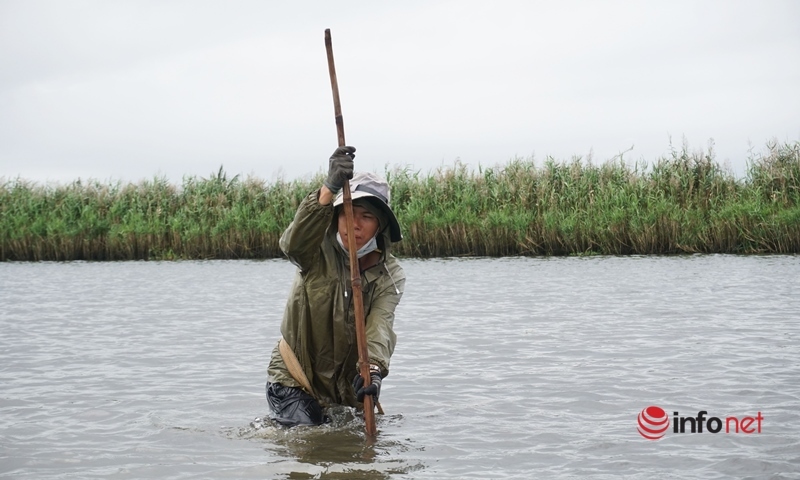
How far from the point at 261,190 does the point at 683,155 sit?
33.8ft

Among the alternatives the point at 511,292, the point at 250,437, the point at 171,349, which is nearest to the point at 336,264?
the point at 250,437

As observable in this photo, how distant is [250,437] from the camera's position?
18.1 feet

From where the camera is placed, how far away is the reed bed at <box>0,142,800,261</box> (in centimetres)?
1969

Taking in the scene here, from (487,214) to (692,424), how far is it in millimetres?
15699

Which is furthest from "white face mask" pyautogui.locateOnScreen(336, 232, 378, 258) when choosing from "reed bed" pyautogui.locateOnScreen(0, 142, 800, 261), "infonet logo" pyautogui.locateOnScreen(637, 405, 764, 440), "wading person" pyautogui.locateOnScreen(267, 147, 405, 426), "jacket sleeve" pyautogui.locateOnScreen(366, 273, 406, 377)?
"reed bed" pyautogui.locateOnScreen(0, 142, 800, 261)

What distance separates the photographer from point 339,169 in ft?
14.3

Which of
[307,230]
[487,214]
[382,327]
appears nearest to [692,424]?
[382,327]

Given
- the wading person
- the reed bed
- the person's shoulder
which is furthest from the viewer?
the reed bed

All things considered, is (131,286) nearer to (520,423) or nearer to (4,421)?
(4,421)

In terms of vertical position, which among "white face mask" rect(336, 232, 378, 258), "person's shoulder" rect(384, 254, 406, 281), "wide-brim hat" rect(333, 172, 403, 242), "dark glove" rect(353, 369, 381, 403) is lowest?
"dark glove" rect(353, 369, 381, 403)

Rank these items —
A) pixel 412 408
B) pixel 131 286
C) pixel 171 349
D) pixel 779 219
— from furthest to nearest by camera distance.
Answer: pixel 779 219 → pixel 131 286 → pixel 171 349 → pixel 412 408

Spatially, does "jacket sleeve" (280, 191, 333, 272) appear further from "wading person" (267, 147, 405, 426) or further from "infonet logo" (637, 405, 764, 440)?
"infonet logo" (637, 405, 764, 440)

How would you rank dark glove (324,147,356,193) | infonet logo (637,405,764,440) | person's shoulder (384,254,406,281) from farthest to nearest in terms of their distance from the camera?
infonet logo (637,405,764,440), person's shoulder (384,254,406,281), dark glove (324,147,356,193)

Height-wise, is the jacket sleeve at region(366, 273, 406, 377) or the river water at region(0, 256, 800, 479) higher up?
the jacket sleeve at region(366, 273, 406, 377)
